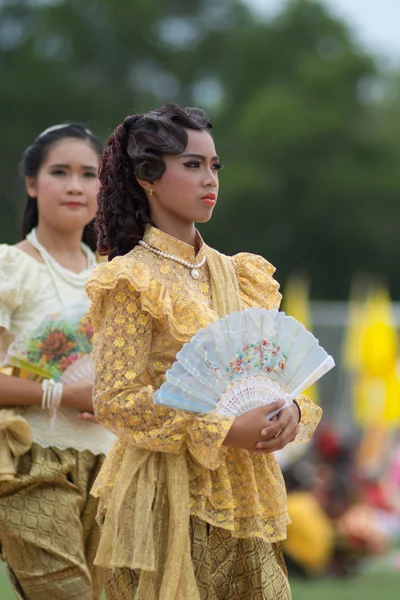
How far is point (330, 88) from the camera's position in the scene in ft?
130

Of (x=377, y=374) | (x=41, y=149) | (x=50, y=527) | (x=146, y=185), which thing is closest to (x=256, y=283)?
(x=146, y=185)

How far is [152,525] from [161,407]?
12.6 inches

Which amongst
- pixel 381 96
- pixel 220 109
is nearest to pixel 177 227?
pixel 220 109

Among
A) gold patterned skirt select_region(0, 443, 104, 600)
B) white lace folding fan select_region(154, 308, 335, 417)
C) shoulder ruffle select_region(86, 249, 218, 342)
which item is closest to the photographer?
white lace folding fan select_region(154, 308, 335, 417)

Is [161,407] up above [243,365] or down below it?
below

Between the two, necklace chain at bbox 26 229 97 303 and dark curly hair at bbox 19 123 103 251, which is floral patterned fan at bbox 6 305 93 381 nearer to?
necklace chain at bbox 26 229 97 303

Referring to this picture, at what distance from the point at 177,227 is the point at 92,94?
35161 millimetres

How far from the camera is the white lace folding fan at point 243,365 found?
13.1 ft

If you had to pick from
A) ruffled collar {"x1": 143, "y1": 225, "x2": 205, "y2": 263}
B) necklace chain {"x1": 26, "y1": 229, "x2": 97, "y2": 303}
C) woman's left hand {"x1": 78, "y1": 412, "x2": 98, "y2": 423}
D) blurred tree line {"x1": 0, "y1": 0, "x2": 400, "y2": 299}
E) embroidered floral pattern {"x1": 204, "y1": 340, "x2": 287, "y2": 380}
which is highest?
blurred tree line {"x1": 0, "y1": 0, "x2": 400, "y2": 299}

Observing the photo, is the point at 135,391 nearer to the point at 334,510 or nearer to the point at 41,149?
the point at 41,149

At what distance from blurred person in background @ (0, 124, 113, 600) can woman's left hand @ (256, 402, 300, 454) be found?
1.26m

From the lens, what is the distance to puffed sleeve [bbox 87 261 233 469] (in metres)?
4.04

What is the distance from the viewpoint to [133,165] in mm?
4379

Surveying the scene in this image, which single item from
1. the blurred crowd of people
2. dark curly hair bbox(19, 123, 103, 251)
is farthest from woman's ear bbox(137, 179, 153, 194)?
the blurred crowd of people
